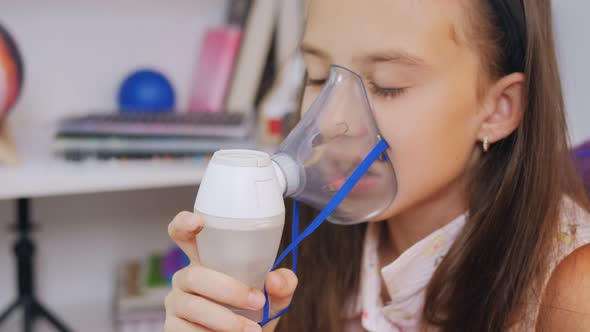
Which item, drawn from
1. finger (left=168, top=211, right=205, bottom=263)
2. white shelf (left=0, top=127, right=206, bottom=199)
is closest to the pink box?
white shelf (left=0, top=127, right=206, bottom=199)

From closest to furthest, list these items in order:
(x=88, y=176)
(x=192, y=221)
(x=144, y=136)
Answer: (x=192, y=221) → (x=88, y=176) → (x=144, y=136)

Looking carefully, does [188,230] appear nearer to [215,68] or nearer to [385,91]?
[385,91]

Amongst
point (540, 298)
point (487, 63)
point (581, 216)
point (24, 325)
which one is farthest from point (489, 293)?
point (24, 325)

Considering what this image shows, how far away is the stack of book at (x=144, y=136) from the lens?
128 cm

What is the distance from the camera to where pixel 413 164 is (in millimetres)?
798

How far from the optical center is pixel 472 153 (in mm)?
880

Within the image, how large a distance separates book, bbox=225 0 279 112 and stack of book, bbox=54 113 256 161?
0.59ft

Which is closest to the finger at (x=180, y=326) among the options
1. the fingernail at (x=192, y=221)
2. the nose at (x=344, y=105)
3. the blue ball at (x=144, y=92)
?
the fingernail at (x=192, y=221)

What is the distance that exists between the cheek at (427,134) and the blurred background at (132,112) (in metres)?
0.57

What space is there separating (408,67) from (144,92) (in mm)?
832

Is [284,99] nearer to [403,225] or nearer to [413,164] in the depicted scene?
[403,225]

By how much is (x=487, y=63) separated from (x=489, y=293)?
30 centimetres

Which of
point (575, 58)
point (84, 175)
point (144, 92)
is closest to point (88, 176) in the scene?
point (84, 175)

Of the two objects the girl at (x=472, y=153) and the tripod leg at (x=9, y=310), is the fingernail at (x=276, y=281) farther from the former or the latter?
the tripod leg at (x=9, y=310)
